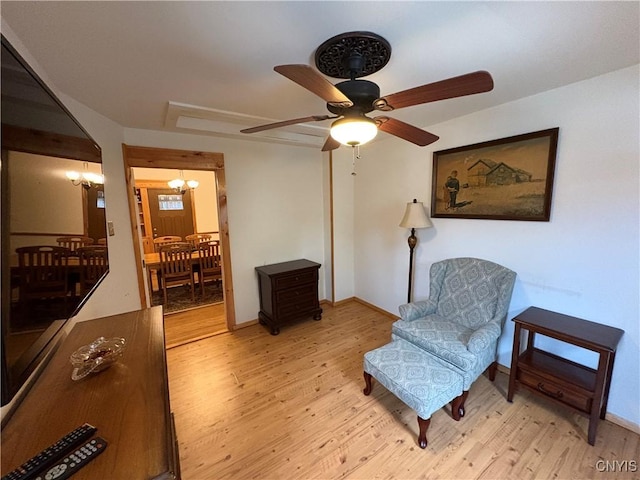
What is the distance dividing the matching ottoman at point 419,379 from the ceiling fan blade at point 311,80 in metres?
1.67

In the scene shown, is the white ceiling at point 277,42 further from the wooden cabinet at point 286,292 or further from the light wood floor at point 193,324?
the light wood floor at point 193,324

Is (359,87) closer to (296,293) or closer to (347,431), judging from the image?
(347,431)

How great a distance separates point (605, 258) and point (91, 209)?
3.16m

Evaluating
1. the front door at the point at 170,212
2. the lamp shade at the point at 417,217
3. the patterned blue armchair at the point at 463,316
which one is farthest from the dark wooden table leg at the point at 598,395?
the front door at the point at 170,212

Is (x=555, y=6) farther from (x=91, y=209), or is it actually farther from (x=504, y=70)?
(x=91, y=209)

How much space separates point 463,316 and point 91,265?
262 cm

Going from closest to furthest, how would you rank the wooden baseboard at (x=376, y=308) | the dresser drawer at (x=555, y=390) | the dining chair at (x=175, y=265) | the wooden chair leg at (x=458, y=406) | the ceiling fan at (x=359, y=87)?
the ceiling fan at (x=359, y=87) → the dresser drawer at (x=555, y=390) → the wooden chair leg at (x=458, y=406) → the wooden baseboard at (x=376, y=308) → the dining chair at (x=175, y=265)

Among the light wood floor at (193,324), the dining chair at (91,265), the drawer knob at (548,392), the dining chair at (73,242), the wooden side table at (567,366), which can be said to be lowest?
the light wood floor at (193,324)

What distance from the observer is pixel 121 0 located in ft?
3.18

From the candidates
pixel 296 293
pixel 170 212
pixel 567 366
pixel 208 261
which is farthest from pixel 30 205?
pixel 170 212

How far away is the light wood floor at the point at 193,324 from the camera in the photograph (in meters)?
3.00

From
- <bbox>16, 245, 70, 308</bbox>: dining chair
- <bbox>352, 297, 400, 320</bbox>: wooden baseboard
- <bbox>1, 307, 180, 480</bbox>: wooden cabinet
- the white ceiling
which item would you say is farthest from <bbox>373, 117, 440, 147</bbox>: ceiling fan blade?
<bbox>352, 297, 400, 320</bbox>: wooden baseboard

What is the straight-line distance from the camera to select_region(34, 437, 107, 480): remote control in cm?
64

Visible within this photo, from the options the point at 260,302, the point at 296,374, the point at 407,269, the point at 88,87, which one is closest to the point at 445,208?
the point at 407,269
